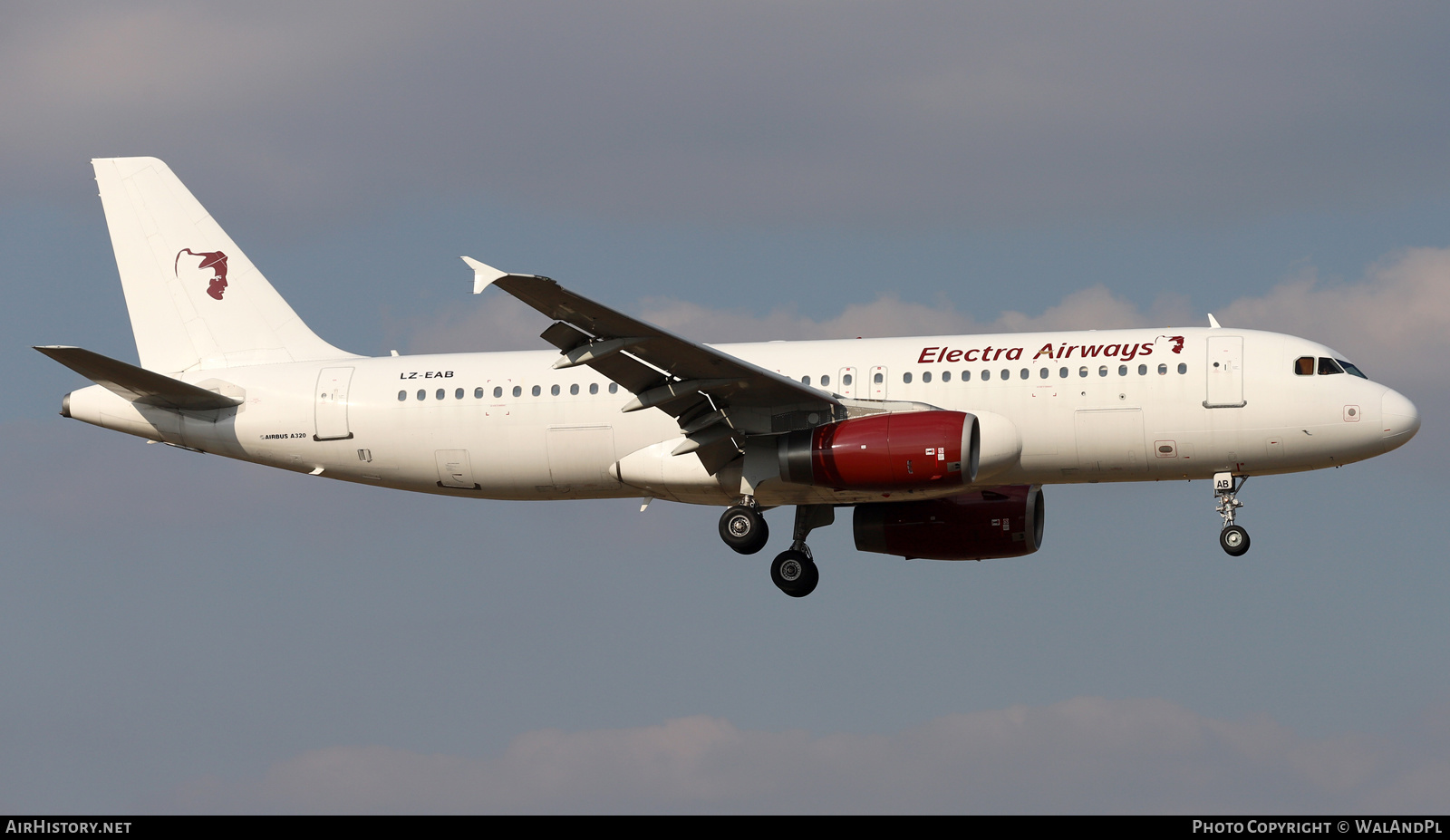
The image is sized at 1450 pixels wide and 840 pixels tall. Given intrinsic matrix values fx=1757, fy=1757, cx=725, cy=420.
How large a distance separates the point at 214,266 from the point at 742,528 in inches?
580

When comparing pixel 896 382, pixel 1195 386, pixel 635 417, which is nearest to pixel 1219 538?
pixel 1195 386

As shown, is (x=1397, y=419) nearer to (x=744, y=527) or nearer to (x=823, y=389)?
(x=823, y=389)

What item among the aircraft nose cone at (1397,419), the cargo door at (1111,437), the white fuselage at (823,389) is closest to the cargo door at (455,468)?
the white fuselage at (823,389)

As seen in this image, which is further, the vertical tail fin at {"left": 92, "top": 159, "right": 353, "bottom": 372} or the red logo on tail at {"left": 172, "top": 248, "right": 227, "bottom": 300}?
the red logo on tail at {"left": 172, "top": 248, "right": 227, "bottom": 300}

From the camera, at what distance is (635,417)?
1435 inches

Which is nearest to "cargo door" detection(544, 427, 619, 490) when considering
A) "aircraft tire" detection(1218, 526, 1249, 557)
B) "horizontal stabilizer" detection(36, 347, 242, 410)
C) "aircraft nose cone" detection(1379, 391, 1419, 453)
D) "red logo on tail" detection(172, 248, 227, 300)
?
"horizontal stabilizer" detection(36, 347, 242, 410)

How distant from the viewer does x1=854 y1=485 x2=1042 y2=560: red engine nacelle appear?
39406 millimetres

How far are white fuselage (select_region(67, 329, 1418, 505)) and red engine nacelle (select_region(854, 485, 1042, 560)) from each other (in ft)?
12.8

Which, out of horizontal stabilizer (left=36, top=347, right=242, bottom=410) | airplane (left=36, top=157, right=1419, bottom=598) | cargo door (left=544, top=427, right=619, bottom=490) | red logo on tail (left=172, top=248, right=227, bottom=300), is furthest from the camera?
red logo on tail (left=172, top=248, right=227, bottom=300)

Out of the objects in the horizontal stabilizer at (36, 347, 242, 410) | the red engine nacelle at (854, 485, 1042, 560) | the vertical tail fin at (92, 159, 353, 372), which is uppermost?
the vertical tail fin at (92, 159, 353, 372)

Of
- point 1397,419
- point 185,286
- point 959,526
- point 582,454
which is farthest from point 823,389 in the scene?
point 185,286

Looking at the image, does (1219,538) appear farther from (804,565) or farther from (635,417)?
(635,417)

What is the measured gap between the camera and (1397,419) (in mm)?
33969

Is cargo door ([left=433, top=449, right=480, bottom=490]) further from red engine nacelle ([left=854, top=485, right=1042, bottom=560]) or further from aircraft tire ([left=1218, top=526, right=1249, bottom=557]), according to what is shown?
aircraft tire ([left=1218, top=526, right=1249, bottom=557])
